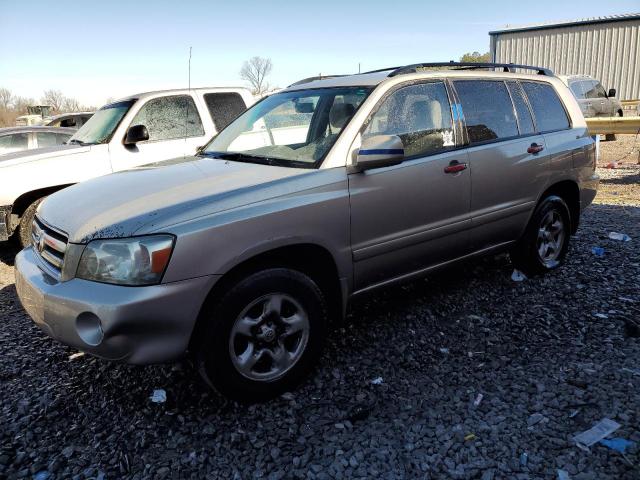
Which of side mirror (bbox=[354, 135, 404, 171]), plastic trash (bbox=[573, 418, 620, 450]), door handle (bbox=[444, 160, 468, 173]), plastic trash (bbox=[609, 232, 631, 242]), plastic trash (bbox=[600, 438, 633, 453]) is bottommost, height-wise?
plastic trash (bbox=[609, 232, 631, 242])

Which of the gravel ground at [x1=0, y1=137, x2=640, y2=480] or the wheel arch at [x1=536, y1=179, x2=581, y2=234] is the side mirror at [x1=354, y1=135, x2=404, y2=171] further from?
the wheel arch at [x1=536, y1=179, x2=581, y2=234]

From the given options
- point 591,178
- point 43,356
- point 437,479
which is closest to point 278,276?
point 437,479

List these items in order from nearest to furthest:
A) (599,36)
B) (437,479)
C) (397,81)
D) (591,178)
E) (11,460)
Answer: (437,479) → (11,460) → (397,81) → (591,178) → (599,36)

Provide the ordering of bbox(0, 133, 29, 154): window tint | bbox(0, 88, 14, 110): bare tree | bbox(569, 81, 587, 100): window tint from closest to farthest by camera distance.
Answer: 1. bbox(0, 133, 29, 154): window tint
2. bbox(569, 81, 587, 100): window tint
3. bbox(0, 88, 14, 110): bare tree

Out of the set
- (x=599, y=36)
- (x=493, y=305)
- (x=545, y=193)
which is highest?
(x=599, y=36)

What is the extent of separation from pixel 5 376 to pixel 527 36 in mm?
26903

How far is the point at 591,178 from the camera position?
16.4ft

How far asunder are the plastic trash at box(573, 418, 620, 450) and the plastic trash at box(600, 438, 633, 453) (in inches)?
1.2

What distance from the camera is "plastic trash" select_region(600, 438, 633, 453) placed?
2.41 m

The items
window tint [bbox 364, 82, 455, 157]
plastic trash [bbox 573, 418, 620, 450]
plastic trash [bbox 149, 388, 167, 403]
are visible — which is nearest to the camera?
plastic trash [bbox 573, 418, 620, 450]

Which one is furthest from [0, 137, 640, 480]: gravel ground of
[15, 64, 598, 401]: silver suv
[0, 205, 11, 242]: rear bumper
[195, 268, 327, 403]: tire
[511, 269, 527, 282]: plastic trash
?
[0, 205, 11, 242]: rear bumper

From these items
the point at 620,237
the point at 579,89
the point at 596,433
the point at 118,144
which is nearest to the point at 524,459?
the point at 596,433

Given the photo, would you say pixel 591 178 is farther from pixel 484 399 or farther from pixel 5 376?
pixel 5 376

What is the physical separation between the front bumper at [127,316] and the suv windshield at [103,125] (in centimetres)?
400
